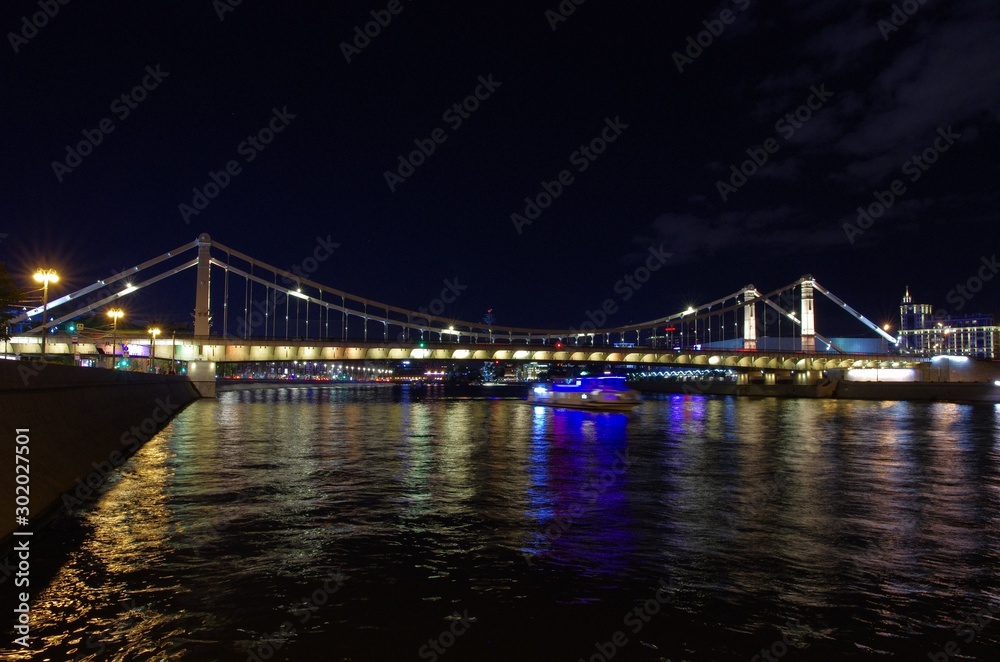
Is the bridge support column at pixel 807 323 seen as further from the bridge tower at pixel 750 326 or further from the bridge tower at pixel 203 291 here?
the bridge tower at pixel 203 291

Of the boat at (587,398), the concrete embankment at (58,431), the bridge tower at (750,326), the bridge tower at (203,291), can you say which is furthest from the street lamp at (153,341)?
the bridge tower at (750,326)

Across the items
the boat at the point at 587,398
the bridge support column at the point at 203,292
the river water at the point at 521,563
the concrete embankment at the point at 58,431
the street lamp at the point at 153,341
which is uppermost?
the bridge support column at the point at 203,292

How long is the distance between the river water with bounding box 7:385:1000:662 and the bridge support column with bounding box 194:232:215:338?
5731cm

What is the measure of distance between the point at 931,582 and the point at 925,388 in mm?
97096

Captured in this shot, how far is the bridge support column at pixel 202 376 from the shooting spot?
3159 inches

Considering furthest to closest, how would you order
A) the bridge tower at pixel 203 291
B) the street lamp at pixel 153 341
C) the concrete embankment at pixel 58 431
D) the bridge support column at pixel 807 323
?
the bridge support column at pixel 807 323 < the bridge tower at pixel 203 291 < the street lamp at pixel 153 341 < the concrete embankment at pixel 58 431

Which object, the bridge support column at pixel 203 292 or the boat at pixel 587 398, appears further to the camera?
the bridge support column at pixel 203 292

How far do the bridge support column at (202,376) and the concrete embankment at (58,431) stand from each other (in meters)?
52.7

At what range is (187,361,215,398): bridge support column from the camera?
80250 millimetres

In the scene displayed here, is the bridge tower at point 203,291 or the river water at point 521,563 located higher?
the bridge tower at point 203,291

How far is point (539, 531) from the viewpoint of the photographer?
14281mm

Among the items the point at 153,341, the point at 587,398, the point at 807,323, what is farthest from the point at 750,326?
the point at 153,341

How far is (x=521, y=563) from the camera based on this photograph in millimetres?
11828

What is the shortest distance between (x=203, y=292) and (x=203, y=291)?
111 millimetres
